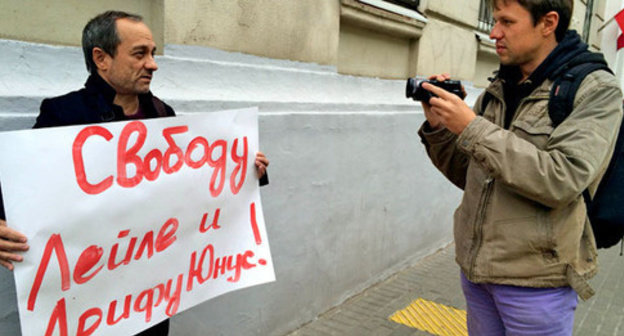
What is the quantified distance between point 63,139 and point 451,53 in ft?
14.9

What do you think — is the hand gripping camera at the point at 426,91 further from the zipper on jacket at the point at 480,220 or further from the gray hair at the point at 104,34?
the gray hair at the point at 104,34

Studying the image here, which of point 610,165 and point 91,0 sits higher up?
point 91,0

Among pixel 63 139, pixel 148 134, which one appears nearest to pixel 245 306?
pixel 148 134

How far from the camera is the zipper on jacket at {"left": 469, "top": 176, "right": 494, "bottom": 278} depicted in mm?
1791

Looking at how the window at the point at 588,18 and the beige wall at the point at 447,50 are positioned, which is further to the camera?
the window at the point at 588,18

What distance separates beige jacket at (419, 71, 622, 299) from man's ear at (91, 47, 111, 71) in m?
1.27

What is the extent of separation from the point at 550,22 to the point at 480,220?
0.73 metres

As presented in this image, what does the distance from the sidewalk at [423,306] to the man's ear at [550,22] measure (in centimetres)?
236

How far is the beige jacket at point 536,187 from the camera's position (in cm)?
156

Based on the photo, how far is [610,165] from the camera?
174 centimetres

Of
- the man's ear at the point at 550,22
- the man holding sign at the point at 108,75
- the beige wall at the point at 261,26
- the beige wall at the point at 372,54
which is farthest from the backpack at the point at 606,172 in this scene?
the beige wall at the point at 372,54

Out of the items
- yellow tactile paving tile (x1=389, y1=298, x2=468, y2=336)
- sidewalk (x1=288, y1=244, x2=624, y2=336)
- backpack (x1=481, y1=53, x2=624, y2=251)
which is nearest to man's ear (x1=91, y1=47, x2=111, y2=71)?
backpack (x1=481, y1=53, x2=624, y2=251)

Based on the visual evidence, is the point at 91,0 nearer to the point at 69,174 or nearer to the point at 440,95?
the point at 69,174

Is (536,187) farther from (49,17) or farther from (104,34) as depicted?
(49,17)
